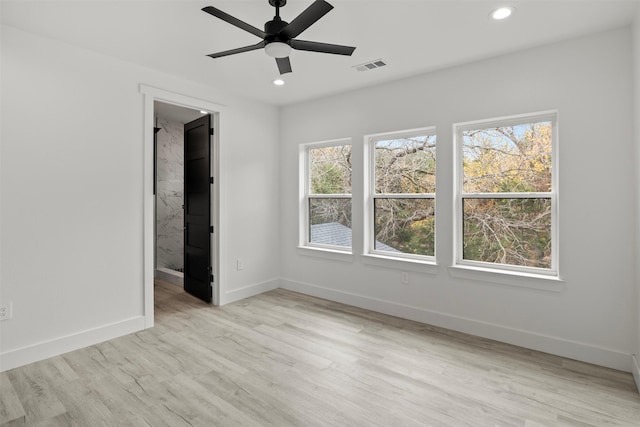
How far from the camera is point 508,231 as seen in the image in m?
3.20

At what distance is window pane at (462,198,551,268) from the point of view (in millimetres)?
3020

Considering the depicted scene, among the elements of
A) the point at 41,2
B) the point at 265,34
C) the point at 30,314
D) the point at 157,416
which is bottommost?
the point at 157,416

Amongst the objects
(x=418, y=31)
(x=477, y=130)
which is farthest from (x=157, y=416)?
(x=477, y=130)

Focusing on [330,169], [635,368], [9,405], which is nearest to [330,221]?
[330,169]

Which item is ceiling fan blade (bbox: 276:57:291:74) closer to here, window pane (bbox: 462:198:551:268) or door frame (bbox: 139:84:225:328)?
door frame (bbox: 139:84:225:328)

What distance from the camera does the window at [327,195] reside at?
4421 mm

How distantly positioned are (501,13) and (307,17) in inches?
57.3

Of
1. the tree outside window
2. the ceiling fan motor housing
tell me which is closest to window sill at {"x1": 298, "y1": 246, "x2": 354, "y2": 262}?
the tree outside window

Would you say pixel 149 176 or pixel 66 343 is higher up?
pixel 149 176

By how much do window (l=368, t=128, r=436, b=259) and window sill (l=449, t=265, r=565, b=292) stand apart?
403 mm

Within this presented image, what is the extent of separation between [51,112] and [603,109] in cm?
443

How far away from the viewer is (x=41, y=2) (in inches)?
90.7

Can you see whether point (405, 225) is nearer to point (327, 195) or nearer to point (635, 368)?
point (327, 195)

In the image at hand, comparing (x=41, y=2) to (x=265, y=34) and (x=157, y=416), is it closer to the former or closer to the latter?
(x=265, y=34)
